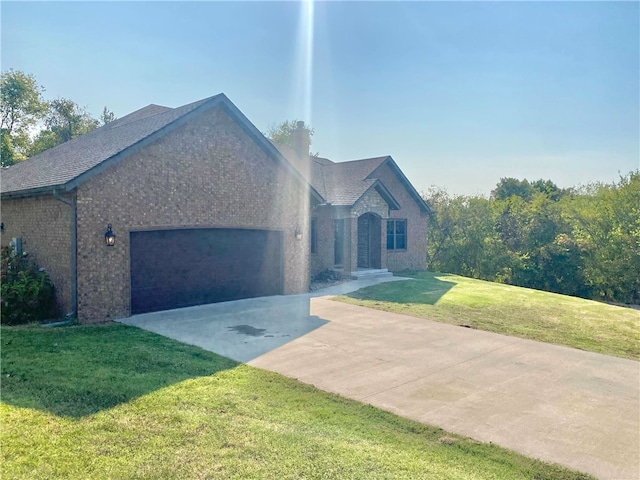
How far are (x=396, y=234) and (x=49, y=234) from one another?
17.1m

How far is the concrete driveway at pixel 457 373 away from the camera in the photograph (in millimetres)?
5281

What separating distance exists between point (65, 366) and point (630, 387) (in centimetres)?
925

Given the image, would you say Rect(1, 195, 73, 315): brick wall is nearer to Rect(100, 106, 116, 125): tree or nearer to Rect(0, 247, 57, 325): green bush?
Rect(0, 247, 57, 325): green bush

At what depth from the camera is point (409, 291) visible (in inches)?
666

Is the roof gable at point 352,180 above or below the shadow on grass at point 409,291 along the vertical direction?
above

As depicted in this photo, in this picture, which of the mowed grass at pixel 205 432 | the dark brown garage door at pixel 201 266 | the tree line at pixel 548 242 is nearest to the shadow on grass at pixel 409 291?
the dark brown garage door at pixel 201 266

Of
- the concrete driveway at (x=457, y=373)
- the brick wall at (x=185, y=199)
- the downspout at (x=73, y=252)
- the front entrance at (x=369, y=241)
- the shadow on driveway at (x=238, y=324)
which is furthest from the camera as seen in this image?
the front entrance at (x=369, y=241)

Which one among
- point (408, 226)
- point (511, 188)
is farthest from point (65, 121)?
point (511, 188)

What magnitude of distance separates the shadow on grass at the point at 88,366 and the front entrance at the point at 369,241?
14295 millimetres

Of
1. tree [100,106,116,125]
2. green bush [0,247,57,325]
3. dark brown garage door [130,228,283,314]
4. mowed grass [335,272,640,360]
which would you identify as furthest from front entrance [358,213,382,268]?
tree [100,106,116,125]

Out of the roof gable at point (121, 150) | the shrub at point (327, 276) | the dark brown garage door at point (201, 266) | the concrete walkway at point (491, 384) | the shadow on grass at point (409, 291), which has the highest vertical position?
the roof gable at point (121, 150)

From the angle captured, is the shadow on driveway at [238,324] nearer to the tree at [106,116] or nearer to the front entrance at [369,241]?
the front entrance at [369,241]

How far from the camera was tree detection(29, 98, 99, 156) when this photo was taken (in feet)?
133

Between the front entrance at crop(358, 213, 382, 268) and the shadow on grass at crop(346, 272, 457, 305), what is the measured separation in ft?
8.60
